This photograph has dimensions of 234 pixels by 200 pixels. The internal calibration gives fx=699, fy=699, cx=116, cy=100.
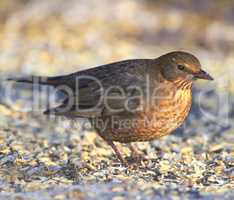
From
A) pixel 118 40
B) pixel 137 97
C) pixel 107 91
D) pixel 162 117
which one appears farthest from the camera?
pixel 118 40

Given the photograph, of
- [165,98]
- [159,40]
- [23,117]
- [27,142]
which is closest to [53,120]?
[23,117]

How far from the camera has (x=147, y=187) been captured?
18.1 ft

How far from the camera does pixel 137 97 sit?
5961 millimetres

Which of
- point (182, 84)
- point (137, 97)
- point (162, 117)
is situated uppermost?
point (182, 84)

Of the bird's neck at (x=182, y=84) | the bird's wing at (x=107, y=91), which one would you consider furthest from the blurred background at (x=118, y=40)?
the bird's neck at (x=182, y=84)

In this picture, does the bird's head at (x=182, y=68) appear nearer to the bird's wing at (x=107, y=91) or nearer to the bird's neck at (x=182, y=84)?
the bird's neck at (x=182, y=84)

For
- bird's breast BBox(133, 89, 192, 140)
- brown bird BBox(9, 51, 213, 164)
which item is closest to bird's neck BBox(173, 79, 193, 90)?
brown bird BBox(9, 51, 213, 164)

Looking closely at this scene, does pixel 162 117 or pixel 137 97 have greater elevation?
pixel 137 97

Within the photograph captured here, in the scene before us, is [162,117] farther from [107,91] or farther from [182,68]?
[107,91]

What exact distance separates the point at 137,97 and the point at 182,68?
471mm

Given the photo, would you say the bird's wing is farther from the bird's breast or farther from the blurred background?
the blurred background

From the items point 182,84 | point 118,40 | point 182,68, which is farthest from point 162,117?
point 118,40

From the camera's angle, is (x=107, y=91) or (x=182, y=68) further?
(x=107, y=91)

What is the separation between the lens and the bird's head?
19.7ft
